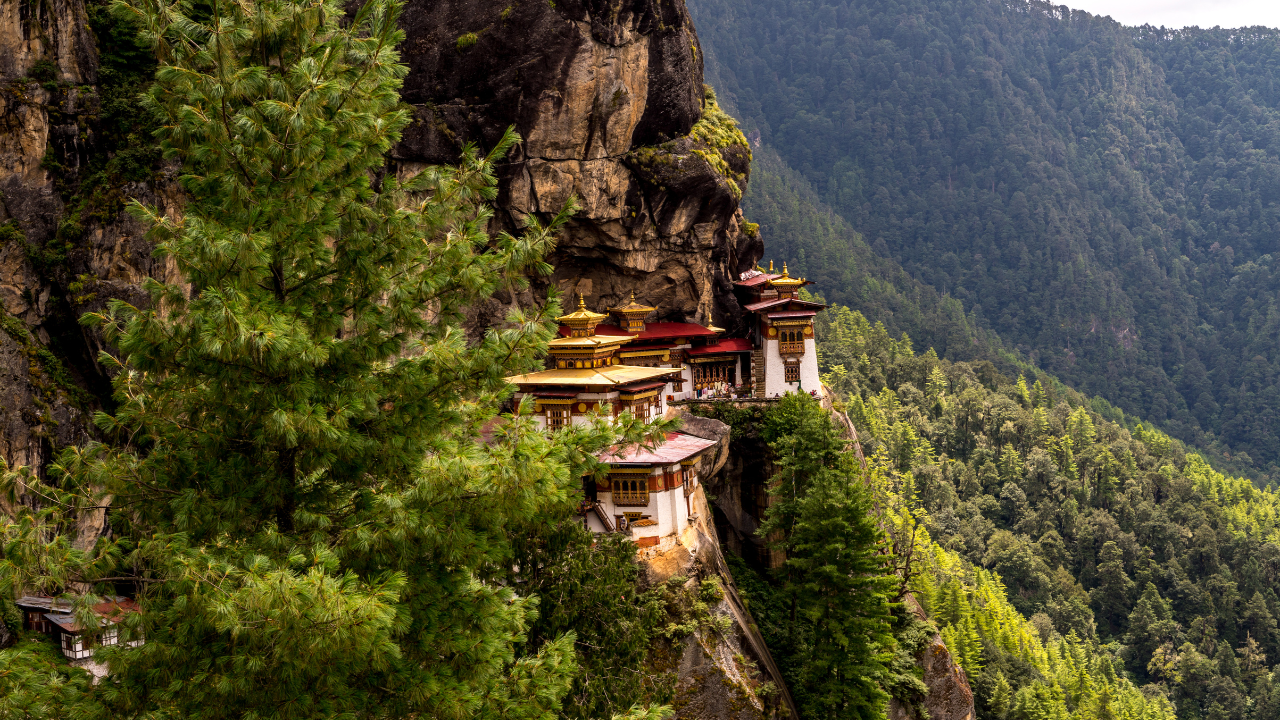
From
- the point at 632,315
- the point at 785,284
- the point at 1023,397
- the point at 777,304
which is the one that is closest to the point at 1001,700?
the point at 777,304

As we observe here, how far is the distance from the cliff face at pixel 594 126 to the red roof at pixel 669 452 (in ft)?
28.5

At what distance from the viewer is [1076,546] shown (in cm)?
7631

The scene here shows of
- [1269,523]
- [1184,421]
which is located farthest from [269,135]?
[1184,421]

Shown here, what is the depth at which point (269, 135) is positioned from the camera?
9.84 metres

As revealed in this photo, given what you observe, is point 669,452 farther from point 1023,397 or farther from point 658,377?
point 1023,397

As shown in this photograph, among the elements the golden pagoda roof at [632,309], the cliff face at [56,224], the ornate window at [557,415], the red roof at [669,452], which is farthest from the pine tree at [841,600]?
the cliff face at [56,224]

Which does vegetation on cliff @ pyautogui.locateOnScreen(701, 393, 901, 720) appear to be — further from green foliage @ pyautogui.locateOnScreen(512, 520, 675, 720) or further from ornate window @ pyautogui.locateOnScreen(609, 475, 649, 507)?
green foliage @ pyautogui.locateOnScreen(512, 520, 675, 720)

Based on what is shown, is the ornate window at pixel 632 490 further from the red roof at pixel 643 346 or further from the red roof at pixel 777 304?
the red roof at pixel 777 304

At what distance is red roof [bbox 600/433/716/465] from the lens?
25.3 m

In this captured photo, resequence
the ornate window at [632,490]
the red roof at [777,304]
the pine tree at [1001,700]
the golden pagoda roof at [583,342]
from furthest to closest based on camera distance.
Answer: the pine tree at [1001,700]
the red roof at [777,304]
the golden pagoda roof at [583,342]
the ornate window at [632,490]

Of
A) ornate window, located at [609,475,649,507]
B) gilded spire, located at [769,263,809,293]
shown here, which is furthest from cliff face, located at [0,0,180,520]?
gilded spire, located at [769,263,809,293]

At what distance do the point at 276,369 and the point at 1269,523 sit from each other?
96949 millimetres

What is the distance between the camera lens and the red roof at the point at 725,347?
35438 mm

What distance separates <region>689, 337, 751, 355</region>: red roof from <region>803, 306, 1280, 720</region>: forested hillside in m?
15.0
